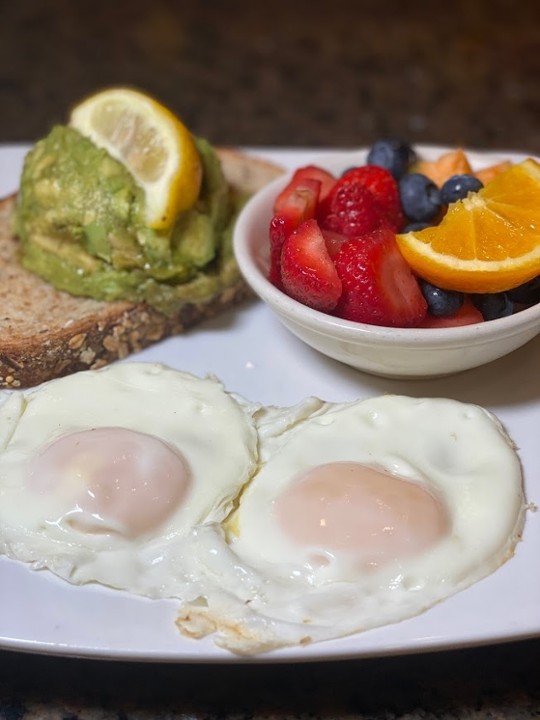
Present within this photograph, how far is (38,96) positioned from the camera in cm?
471

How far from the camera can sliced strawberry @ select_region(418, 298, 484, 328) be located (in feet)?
6.62

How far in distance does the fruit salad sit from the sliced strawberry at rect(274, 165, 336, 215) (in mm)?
28

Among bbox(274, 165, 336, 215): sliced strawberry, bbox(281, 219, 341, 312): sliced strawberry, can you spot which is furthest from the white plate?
bbox(274, 165, 336, 215): sliced strawberry

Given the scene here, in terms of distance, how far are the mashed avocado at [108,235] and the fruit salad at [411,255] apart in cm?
32

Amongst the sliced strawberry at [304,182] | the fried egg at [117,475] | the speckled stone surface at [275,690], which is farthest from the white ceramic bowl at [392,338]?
the speckled stone surface at [275,690]

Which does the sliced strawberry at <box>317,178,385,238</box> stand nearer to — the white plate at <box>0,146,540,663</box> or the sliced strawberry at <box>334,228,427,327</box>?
the sliced strawberry at <box>334,228,427,327</box>

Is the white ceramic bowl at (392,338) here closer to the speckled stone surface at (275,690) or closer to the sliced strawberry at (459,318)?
the sliced strawberry at (459,318)

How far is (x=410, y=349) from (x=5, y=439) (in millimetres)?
978

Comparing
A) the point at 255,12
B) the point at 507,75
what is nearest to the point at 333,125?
the point at 507,75

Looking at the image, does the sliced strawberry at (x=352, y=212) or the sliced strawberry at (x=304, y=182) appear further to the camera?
the sliced strawberry at (x=304, y=182)

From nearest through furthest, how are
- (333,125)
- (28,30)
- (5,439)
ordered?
(5,439) → (333,125) → (28,30)

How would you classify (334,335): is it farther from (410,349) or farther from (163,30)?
(163,30)

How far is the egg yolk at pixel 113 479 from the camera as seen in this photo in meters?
1.70

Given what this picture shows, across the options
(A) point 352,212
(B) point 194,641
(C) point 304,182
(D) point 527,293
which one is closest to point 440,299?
(D) point 527,293
